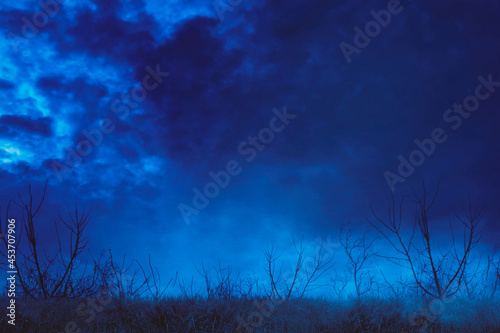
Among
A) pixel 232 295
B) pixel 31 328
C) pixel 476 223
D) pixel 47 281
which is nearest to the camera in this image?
pixel 31 328

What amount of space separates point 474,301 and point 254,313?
6.27 metres

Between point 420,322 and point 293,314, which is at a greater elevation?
point 293,314

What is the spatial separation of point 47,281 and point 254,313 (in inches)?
311

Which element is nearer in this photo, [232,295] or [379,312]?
[379,312]

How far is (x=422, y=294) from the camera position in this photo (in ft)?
36.3

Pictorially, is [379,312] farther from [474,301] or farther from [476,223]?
[476,223]

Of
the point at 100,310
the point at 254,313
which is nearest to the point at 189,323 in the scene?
the point at 254,313

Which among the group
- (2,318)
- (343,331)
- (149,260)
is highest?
(149,260)

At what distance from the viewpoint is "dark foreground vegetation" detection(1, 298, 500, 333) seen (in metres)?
7.44

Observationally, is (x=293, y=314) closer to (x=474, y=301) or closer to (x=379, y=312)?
(x=379, y=312)

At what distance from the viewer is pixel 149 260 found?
9992 millimetres

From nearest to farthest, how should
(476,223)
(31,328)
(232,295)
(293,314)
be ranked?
(31,328) < (293,314) < (232,295) < (476,223)

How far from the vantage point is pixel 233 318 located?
787 cm

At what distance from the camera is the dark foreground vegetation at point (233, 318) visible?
7.44 meters
